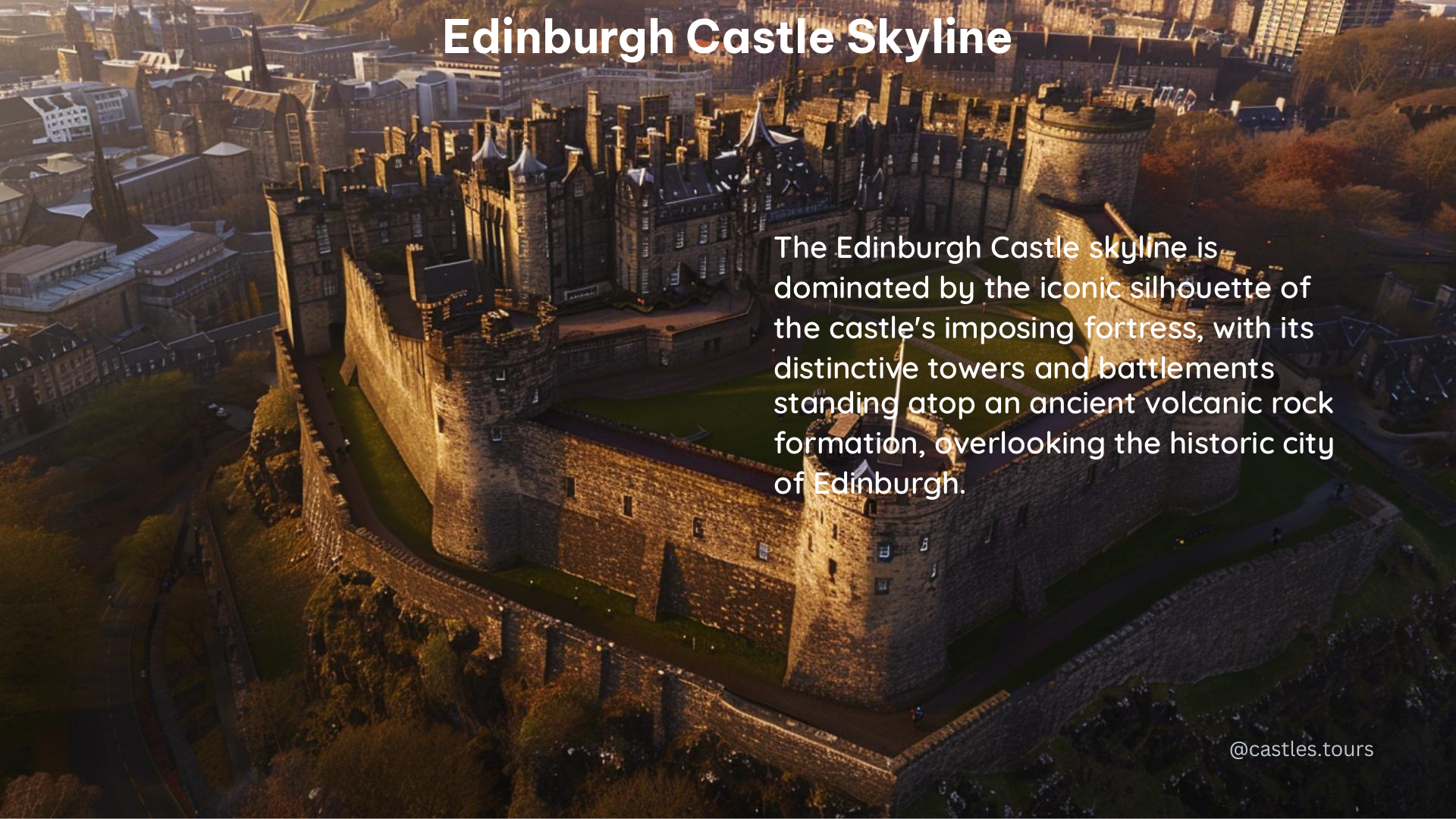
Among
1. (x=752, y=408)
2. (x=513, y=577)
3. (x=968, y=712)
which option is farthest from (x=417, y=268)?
(x=968, y=712)

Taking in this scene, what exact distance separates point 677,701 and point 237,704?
26094mm

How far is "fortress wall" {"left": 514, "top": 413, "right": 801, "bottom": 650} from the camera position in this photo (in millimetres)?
46125

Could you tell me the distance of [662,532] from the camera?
48688 millimetres

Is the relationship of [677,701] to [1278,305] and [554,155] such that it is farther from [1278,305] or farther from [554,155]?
[1278,305]

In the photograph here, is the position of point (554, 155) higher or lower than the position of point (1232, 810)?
higher

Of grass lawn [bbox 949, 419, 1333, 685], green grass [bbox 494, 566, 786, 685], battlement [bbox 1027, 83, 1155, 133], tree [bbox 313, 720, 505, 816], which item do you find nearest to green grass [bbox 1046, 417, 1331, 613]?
grass lawn [bbox 949, 419, 1333, 685]

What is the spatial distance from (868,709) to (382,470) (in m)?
30.0

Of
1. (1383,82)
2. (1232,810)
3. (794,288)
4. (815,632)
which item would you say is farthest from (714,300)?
(1383,82)

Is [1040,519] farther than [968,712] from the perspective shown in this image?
Yes

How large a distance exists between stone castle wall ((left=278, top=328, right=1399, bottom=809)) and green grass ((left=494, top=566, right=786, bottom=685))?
304 cm

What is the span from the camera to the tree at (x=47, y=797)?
1843 inches

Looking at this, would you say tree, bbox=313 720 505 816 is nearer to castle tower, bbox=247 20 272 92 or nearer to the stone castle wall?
the stone castle wall

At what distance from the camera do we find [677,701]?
4425 cm

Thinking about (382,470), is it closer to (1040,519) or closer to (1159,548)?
(1040,519)
